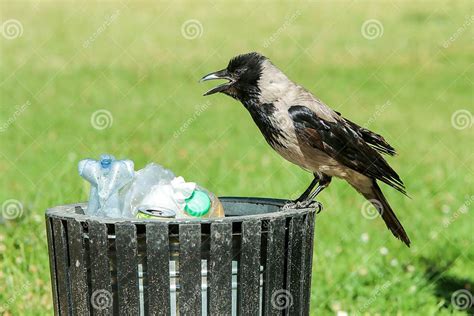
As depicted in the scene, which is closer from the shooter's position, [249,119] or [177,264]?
[177,264]

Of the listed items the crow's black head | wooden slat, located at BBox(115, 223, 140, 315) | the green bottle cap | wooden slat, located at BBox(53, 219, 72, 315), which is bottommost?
wooden slat, located at BBox(53, 219, 72, 315)

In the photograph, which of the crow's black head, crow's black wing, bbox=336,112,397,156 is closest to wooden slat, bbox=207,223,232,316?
the crow's black head

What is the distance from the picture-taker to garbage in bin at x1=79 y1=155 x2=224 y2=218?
3.38 metres

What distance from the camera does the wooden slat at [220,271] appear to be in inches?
120

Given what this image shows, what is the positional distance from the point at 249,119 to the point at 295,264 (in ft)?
29.9

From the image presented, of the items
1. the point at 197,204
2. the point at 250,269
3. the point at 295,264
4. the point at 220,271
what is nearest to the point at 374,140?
the point at 295,264

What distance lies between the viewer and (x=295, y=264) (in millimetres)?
3367

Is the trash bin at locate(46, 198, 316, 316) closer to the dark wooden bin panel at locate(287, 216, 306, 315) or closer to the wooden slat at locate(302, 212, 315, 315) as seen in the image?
the dark wooden bin panel at locate(287, 216, 306, 315)

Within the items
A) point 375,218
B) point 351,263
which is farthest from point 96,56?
point 351,263

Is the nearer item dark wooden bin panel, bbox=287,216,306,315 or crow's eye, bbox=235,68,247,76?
dark wooden bin panel, bbox=287,216,306,315

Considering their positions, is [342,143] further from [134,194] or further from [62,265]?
[62,265]

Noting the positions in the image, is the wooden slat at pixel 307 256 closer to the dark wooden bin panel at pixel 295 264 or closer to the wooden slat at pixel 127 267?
the dark wooden bin panel at pixel 295 264

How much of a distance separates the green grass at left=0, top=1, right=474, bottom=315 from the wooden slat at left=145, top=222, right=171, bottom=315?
200cm

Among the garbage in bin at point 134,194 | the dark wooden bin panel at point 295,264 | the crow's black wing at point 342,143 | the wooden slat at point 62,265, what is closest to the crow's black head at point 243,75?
the crow's black wing at point 342,143
